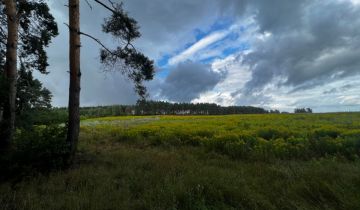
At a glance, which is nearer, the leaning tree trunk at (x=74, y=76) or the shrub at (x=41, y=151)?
the shrub at (x=41, y=151)

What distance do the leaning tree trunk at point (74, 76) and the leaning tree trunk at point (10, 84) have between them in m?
1.71

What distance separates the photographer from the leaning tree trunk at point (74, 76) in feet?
21.8

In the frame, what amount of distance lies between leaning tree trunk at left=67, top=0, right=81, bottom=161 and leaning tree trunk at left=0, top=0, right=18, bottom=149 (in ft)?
5.60

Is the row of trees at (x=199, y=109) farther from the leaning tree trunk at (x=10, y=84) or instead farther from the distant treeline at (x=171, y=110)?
the leaning tree trunk at (x=10, y=84)

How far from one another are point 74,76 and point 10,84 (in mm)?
2003

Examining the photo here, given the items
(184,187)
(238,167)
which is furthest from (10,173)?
(238,167)

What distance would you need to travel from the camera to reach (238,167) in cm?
665

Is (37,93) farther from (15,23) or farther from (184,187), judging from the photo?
(184,187)

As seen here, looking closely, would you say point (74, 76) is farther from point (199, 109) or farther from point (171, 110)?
point (199, 109)

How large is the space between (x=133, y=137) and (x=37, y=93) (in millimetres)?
5742

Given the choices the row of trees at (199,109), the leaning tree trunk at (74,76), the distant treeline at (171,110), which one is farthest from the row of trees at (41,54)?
the row of trees at (199,109)

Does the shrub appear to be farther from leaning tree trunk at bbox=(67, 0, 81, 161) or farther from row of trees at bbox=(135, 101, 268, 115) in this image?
row of trees at bbox=(135, 101, 268, 115)

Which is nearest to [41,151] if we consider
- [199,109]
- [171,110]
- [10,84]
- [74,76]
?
[74,76]

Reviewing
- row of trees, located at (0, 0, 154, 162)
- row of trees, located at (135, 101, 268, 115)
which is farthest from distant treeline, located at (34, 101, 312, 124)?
row of trees, located at (0, 0, 154, 162)
